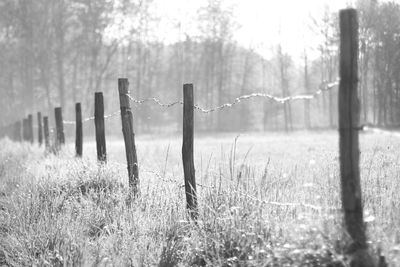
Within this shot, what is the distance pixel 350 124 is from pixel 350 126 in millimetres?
13

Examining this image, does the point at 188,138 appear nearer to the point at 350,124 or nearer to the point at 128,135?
the point at 128,135

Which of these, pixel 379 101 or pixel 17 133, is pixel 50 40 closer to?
pixel 17 133

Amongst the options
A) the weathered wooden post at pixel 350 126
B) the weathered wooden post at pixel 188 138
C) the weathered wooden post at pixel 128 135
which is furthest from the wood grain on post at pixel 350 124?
the weathered wooden post at pixel 128 135

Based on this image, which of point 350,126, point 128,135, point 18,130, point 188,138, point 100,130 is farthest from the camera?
point 18,130

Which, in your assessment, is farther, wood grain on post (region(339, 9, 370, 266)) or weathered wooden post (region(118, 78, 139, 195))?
weathered wooden post (region(118, 78, 139, 195))

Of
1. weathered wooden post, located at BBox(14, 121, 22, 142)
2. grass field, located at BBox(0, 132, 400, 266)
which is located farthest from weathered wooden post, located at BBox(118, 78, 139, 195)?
weathered wooden post, located at BBox(14, 121, 22, 142)

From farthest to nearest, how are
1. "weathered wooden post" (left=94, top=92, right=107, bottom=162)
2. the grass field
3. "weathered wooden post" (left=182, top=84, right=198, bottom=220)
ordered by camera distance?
"weathered wooden post" (left=94, top=92, right=107, bottom=162)
"weathered wooden post" (left=182, top=84, right=198, bottom=220)
the grass field

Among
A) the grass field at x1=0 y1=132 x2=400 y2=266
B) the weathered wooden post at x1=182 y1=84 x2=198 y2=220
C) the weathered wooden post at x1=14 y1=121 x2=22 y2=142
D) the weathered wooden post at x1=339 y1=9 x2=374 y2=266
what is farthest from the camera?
the weathered wooden post at x1=14 y1=121 x2=22 y2=142

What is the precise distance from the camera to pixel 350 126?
3.40 metres

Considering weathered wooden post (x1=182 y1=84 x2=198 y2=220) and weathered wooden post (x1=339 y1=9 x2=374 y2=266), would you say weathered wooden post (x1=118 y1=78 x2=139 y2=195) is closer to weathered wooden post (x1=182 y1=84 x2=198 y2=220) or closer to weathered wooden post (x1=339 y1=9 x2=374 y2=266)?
weathered wooden post (x1=182 y1=84 x2=198 y2=220)

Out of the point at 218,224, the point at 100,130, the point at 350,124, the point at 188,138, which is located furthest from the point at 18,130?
the point at 350,124

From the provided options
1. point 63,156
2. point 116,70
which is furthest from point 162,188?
point 116,70

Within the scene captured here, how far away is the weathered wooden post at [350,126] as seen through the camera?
338 centimetres

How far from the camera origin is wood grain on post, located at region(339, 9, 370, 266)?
133 inches
